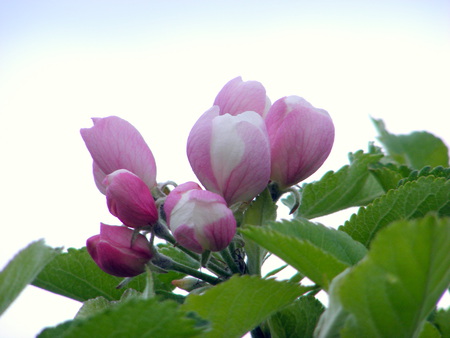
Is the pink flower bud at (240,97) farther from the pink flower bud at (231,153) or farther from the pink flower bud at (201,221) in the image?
the pink flower bud at (201,221)

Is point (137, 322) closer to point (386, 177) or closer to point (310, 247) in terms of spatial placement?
point (310, 247)

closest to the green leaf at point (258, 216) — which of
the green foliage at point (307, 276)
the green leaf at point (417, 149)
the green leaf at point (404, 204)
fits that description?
the green foliage at point (307, 276)

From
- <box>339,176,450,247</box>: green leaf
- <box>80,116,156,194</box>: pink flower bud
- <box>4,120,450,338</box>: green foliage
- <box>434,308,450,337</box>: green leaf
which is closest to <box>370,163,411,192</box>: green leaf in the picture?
<box>4,120,450,338</box>: green foliage

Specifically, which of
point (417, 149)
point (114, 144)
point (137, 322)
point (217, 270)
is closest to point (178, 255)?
point (217, 270)

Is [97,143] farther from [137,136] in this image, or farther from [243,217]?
[243,217]

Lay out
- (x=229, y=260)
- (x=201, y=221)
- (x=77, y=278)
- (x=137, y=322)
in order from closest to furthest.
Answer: (x=137, y=322)
(x=201, y=221)
(x=229, y=260)
(x=77, y=278)

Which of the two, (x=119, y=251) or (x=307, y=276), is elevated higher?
(x=119, y=251)

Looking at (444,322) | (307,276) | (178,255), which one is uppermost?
(178,255)
